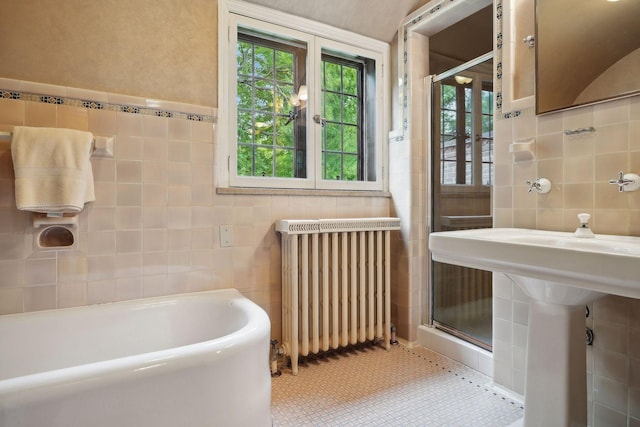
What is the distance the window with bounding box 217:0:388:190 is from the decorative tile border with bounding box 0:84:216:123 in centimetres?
16

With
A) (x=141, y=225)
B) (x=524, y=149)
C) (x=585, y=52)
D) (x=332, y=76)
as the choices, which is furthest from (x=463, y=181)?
(x=141, y=225)

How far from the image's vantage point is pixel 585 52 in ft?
4.67

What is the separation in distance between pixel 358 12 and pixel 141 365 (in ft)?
7.30

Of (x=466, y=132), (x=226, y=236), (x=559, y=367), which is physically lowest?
(x=559, y=367)

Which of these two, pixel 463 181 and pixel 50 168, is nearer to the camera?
pixel 50 168

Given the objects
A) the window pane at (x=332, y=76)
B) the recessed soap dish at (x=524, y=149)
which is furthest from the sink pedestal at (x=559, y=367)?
the window pane at (x=332, y=76)

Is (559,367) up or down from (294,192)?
down

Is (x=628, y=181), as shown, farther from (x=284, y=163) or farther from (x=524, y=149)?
(x=284, y=163)

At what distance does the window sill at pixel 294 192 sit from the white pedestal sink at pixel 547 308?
3.26 ft

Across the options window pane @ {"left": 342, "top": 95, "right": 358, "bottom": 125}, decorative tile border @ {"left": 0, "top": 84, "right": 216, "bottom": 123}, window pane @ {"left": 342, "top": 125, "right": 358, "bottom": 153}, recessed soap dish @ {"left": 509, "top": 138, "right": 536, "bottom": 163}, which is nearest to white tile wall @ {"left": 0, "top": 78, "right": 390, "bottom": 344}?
decorative tile border @ {"left": 0, "top": 84, "right": 216, "bottom": 123}

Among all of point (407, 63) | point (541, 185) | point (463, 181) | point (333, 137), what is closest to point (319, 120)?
point (333, 137)

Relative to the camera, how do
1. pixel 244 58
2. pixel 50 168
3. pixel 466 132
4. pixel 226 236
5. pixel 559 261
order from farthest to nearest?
pixel 466 132
pixel 244 58
pixel 226 236
pixel 50 168
pixel 559 261

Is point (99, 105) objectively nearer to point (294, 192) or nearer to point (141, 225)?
point (141, 225)

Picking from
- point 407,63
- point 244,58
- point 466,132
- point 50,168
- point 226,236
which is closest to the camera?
point 50,168
